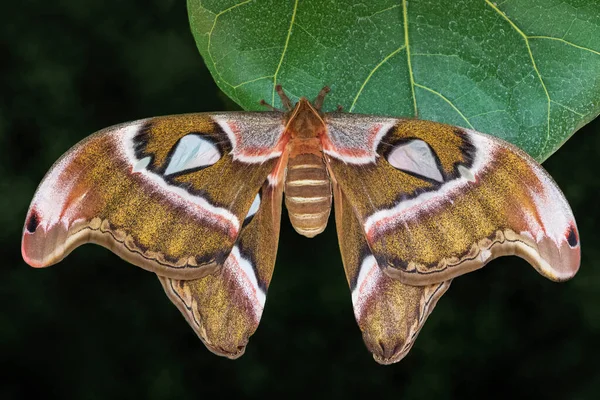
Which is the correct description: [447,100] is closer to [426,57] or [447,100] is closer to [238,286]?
[426,57]

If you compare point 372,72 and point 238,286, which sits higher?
point 372,72

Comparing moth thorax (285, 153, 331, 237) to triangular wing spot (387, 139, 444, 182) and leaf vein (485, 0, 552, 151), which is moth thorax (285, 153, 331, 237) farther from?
leaf vein (485, 0, 552, 151)

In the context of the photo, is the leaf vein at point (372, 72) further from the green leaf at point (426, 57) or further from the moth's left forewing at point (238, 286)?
the moth's left forewing at point (238, 286)

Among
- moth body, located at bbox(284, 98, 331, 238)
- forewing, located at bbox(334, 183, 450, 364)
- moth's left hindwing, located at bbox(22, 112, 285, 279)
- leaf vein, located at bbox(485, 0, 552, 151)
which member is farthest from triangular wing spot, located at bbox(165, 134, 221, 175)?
leaf vein, located at bbox(485, 0, 552, 151)

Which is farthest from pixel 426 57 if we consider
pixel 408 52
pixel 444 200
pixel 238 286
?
pixel 238 286

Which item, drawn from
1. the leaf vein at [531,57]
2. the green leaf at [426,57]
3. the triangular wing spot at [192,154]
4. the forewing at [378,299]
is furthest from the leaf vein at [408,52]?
the triangular wing spot at [192,154]

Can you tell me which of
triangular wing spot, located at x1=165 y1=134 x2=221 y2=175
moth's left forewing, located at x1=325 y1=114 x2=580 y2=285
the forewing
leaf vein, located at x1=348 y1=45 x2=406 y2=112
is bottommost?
the forewing

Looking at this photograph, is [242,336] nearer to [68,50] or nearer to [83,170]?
[83,170]
